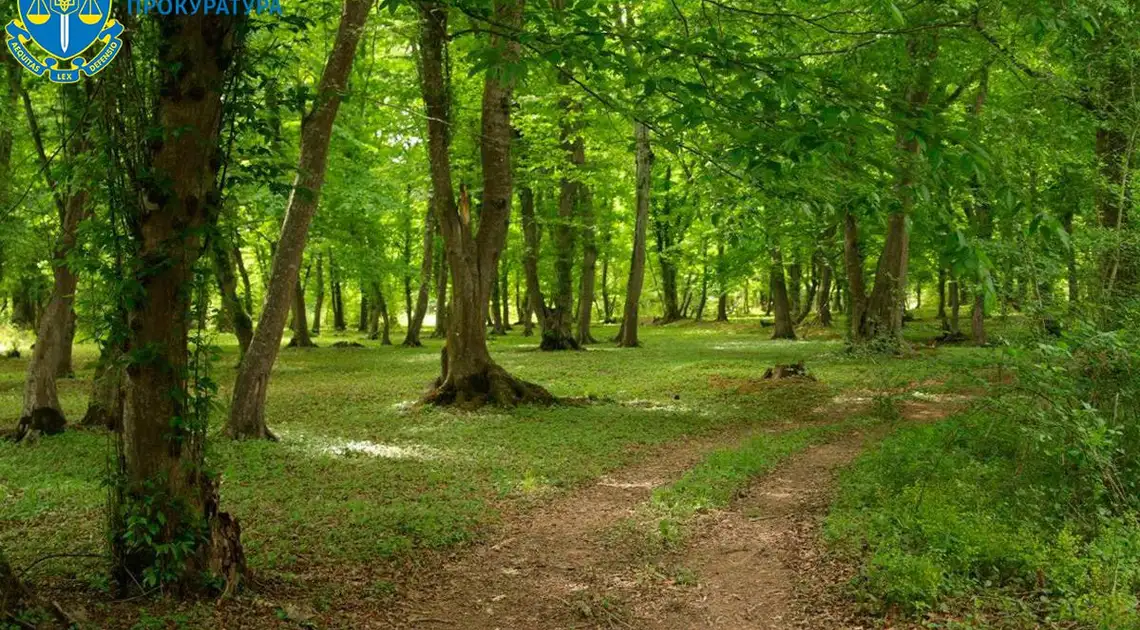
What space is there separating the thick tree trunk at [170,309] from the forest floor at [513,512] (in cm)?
31

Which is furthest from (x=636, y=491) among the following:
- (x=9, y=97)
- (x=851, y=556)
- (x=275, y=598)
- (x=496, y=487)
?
(x=9, y=97)

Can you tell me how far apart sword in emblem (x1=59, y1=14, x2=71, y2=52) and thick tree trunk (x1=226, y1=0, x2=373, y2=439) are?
4.17 metres

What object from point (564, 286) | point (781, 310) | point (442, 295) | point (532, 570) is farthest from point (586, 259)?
point (532, 570)

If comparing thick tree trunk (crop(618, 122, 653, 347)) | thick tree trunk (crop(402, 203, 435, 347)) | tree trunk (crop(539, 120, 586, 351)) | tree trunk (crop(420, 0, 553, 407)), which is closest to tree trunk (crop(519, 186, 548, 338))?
tree trunk (crop(539, 120, 586, 351))

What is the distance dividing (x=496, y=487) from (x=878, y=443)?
5083mm

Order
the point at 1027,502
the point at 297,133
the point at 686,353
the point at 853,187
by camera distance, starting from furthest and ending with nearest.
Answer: the point at 686,353 < the point at 297,133 < the point at 1027,502 < the point at 853,187

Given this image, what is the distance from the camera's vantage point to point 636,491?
26.8 ft

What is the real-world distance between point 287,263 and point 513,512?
5169 millimetres

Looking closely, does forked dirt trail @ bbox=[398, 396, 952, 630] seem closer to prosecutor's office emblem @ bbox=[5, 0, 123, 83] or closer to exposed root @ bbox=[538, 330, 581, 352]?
prosecutor's office emblem @ bbox=[5, 0, 123, 83]

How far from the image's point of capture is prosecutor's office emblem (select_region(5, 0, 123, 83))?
14.6ft

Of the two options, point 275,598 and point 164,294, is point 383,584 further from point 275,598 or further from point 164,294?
point 164,294

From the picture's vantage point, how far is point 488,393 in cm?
1323

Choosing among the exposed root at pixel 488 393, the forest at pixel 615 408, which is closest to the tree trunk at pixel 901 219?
the forest at pixel 615 408

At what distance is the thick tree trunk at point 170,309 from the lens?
4.43 meters
